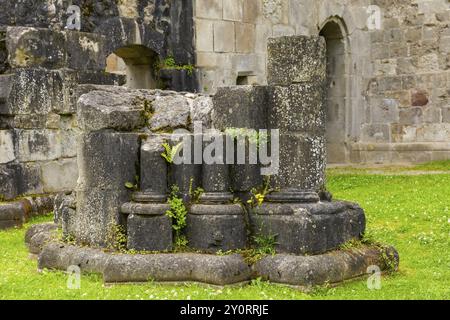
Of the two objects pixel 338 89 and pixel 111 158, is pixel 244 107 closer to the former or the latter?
pixel 111 158

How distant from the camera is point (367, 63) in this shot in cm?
1616

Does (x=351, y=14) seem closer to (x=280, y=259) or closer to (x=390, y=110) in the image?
(x=390, y=110)

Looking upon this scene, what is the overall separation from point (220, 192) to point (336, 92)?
34.8 ft

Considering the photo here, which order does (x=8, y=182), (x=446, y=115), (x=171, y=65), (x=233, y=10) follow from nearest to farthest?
1. (x=8, y=182)
2. (x=171, y=65)
3. (x=233, y=10)
4. (x=446, y=115)

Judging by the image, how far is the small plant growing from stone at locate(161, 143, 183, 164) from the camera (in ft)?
19.7

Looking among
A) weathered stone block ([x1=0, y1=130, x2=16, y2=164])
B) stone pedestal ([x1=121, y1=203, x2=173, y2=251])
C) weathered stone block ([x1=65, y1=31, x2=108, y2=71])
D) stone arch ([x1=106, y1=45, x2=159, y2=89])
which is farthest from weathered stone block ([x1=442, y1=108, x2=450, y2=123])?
stone pedestal ([x1=121, y1=203, x2=173, y2=251])

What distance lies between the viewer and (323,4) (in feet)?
50.6

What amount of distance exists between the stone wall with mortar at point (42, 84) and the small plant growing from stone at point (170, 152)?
3256mm

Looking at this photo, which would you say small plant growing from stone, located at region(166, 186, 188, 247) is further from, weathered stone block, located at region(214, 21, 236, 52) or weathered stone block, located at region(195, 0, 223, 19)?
weathered stone block, located at region(214, 21, 236, 52)

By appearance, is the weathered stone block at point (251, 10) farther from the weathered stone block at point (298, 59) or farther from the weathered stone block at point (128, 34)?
the weathered stone block at point (298, 59)

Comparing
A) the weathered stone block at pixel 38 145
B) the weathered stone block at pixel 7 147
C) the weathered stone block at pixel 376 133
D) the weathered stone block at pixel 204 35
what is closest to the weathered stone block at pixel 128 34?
the weathered stone block at pixel 204 35

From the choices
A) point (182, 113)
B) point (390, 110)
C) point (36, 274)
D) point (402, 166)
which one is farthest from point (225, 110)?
point (390, 110)

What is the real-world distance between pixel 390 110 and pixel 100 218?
10.8 m

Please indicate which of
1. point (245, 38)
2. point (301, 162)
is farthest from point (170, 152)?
point (245, 38)
